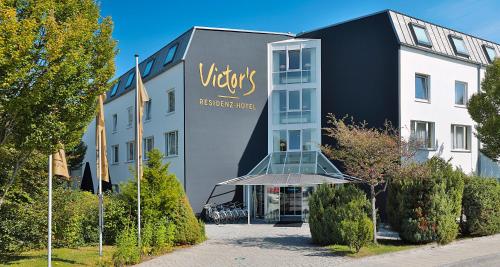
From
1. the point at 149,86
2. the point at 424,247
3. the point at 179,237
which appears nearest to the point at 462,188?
the point at 424,247

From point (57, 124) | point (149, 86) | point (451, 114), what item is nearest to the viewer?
point (57, 124)

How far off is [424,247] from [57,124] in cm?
1079

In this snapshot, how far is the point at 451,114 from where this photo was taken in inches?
999

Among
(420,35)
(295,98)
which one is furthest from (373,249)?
(420,35)

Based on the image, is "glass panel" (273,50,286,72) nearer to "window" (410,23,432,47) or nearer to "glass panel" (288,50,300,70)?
"glass panel" (288,50,300,70)

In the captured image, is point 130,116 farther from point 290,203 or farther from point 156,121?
point 290,203

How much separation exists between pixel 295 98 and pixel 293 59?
2264mm

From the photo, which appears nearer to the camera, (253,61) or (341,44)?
(341,44)

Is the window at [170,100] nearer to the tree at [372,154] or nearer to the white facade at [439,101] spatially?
the white facade at [439,101]

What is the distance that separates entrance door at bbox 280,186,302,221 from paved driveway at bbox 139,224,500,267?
7.94m

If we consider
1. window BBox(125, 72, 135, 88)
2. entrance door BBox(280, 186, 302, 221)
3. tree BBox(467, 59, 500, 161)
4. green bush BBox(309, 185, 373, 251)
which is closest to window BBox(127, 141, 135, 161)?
window BBox(125, 72, 135, 88)

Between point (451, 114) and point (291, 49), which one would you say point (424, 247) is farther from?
point (291, 49)

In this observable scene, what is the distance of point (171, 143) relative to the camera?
26.8m

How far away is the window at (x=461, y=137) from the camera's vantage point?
25734 millimetres
